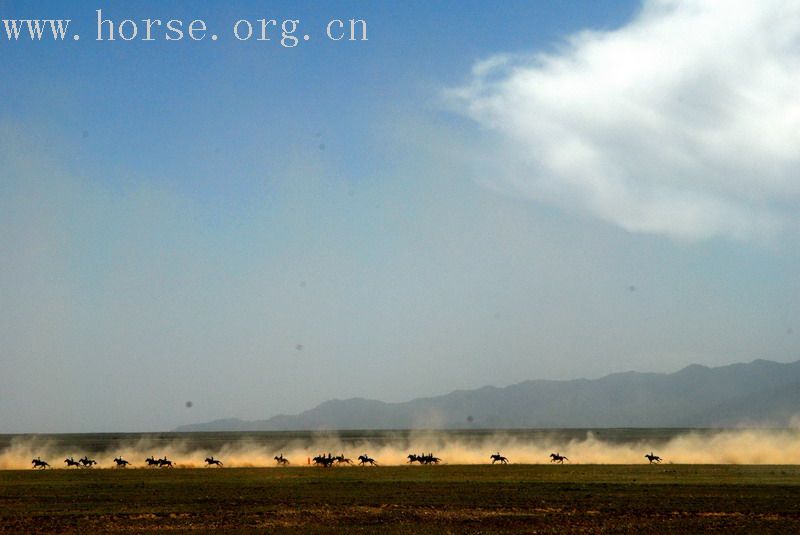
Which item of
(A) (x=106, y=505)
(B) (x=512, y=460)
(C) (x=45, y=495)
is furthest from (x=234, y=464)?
(A) (x=106, y=505)

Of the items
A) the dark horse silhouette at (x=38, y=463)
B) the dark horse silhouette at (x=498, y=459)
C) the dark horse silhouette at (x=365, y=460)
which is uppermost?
the dark horse silhouette at (x=38, y=463)

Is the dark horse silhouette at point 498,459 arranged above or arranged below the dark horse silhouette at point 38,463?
below

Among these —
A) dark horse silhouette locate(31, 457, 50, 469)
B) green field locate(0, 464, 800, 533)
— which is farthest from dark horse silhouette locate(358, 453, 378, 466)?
dark horse silhouette locate(31, 457, 50, 469)

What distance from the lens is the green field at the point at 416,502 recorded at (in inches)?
1480

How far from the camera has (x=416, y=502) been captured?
46156 mm

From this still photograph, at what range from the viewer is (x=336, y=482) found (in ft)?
202

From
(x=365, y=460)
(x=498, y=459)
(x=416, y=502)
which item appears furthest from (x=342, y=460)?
(x=416, y=502)

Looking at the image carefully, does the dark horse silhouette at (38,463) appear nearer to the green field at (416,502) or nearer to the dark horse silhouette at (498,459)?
the green field at (416,502)

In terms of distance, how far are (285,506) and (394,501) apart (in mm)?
5801

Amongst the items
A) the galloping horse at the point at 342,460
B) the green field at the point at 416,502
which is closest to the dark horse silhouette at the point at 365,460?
the galloping horse at the point at 342,460

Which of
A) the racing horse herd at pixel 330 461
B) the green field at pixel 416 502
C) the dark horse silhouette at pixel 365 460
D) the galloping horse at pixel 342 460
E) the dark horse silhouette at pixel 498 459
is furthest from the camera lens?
the dark horse silhouette at pixel 498 459

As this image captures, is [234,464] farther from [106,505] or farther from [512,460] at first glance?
[106,505]

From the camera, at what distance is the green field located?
123 ft

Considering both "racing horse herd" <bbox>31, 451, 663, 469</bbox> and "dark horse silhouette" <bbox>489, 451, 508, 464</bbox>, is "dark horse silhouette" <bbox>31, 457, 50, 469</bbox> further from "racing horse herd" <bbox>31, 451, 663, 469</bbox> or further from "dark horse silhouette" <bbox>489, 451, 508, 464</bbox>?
"dark horse silhouette" <bbox>489, 451, 508, 464</bbox>
